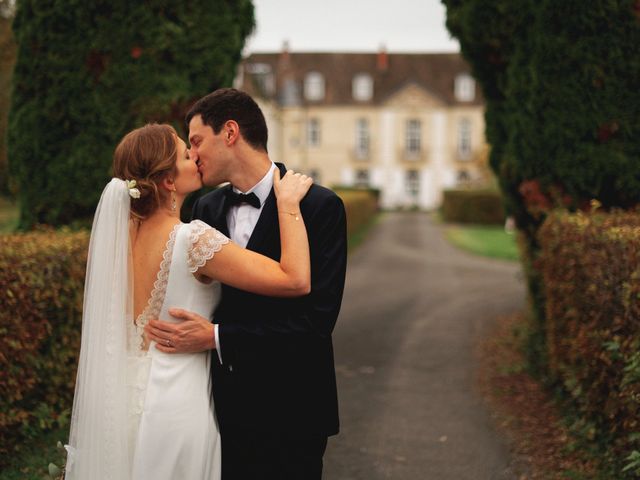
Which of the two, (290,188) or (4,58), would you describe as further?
(4,58)

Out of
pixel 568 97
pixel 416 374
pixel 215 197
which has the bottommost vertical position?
pixel 416 374

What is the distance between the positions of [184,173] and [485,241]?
22805 mm

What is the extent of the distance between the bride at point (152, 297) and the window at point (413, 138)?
4866cm

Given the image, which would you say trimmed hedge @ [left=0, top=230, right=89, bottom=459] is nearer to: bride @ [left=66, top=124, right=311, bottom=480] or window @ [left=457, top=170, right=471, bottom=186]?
bride @ [left=66, top=124, right=311, bottom=480]

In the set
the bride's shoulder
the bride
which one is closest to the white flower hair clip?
the bride

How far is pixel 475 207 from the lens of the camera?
35281 millimetres

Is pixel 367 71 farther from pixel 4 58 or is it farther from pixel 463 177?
pixel 4 58

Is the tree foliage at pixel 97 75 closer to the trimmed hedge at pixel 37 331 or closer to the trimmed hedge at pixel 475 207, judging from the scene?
the trimmed hedge at pixel 37 331

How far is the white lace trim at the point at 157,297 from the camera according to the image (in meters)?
2.90

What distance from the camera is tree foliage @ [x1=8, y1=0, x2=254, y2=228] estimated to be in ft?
21.9

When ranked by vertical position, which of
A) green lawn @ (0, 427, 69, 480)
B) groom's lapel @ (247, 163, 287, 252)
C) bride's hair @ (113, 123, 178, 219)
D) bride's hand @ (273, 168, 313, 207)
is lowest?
green lawn @ (0, 427, 69, 480)

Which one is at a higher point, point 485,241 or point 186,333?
point 186,333

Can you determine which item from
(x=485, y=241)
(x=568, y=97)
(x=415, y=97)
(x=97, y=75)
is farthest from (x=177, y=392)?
(x=415, y=97)

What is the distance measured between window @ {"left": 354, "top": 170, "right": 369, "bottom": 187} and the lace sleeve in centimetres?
→ 4910
